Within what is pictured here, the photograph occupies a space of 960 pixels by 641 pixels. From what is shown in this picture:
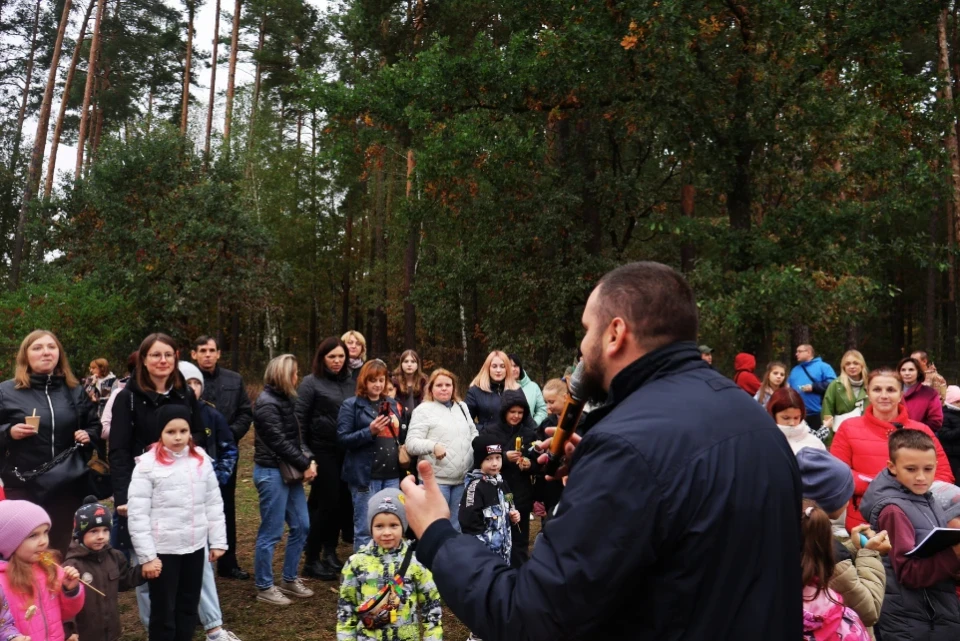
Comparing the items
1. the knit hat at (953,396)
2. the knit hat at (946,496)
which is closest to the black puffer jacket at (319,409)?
the knit hat at (946,496)

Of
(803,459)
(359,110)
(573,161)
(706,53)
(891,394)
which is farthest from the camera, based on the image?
(573,161)

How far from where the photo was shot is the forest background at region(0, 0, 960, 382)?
1403cm

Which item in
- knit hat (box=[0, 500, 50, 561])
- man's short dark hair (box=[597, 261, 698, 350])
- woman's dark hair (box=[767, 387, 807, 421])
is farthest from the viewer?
woman's dark hair (box=[767, 387, 807, 421])

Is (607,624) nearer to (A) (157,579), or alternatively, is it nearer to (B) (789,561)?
(B) (789,561)

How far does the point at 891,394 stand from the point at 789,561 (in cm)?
459

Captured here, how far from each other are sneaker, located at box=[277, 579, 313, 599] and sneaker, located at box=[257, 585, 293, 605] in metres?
0.21

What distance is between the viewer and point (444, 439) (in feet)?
22.5

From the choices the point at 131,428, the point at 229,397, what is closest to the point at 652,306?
the point at 131,428

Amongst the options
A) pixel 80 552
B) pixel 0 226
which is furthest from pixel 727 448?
pixel 0 226

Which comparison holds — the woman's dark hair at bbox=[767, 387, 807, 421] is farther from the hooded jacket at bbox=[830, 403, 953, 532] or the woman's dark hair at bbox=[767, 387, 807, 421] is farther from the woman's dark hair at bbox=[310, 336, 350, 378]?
the woman's dark hair at bbox=[310, 336, 350, 378]

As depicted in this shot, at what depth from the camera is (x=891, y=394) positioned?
19.2ft

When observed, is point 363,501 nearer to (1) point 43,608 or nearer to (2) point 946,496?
(1) point 43,608

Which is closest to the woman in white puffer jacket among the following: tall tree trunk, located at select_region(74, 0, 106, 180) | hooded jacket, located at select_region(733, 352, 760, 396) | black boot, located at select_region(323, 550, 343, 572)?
black boot, located at select_region(323, 550, 343, 572)

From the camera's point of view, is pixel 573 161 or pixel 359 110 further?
pixel 573 161
